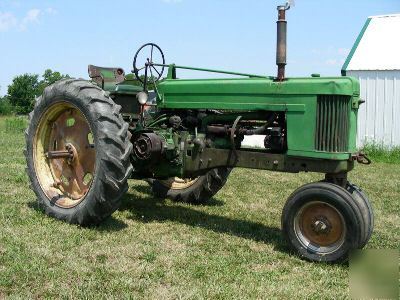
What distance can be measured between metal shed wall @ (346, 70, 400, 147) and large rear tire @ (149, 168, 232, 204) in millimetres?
9358

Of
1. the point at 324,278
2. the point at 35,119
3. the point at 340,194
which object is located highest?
the point at 35,119

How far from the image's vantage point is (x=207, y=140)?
5242 mm

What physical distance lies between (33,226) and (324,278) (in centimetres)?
273

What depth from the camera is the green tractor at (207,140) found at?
431cm

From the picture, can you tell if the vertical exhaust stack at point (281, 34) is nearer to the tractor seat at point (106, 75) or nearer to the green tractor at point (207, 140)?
the green tractor at point (207, 140)

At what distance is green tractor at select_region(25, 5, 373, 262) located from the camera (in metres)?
4.31

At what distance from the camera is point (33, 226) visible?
473 centimetres

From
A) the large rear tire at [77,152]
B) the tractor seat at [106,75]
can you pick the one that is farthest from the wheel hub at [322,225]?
the tractor seat at [106,75]

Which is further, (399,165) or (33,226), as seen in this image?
(399,165)

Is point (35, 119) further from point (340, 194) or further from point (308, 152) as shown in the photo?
point (340, 194)

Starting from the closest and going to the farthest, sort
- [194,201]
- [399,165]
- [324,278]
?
[324,278] → [194,201] → [399,165]

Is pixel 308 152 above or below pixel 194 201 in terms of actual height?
above

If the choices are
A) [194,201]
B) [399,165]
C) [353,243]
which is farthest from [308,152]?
[399,165]

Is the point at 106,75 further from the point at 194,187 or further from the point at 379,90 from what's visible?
the point at 379,90
